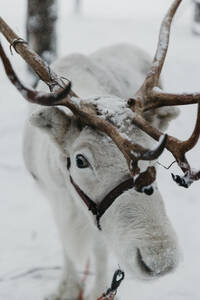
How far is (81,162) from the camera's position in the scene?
2479mm

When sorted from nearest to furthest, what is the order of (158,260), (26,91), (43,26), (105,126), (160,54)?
1. (26,91)
2. (158,260)
3. (105,126)
4. (160,54)
5. (43,26)

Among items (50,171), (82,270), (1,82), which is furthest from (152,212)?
(1,82)

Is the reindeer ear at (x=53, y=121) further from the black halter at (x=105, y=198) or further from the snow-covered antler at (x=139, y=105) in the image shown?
the black halter at (x=105, y=198)

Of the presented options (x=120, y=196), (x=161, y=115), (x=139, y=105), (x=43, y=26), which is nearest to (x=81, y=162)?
(x=120, y=196)

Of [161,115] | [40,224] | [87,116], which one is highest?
[87,116]

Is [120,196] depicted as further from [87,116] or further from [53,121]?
[53,121]

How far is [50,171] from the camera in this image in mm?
3201

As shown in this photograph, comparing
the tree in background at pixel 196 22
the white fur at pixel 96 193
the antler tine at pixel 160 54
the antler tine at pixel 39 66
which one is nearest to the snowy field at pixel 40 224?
the white fur at pixel 96 193

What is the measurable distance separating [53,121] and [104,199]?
0.61m

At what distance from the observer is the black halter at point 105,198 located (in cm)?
231

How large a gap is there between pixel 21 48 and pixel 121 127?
0.77 meters

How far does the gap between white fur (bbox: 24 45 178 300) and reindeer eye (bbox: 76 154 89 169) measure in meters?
0.03

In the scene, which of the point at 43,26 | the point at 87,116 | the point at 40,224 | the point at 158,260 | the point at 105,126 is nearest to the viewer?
the point at 158,260

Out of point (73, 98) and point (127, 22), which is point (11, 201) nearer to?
point (73, 98)
